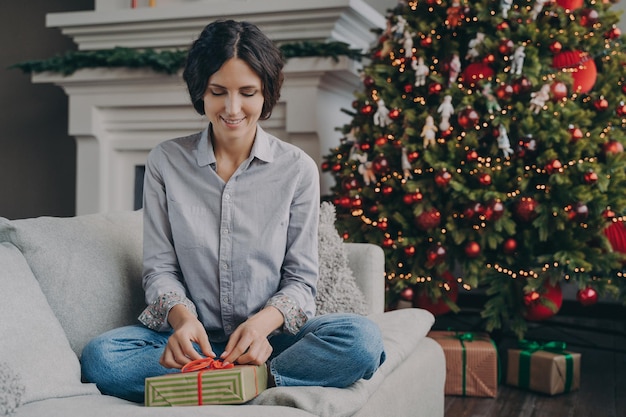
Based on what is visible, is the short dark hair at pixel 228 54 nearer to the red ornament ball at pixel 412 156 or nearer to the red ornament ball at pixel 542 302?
the red ornament ball at pixel 412 156

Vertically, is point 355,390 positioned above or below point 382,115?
below

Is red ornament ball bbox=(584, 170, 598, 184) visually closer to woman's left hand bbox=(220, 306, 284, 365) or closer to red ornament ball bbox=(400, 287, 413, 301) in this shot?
red ornament ball bbox=(400, 287, 413, 301)

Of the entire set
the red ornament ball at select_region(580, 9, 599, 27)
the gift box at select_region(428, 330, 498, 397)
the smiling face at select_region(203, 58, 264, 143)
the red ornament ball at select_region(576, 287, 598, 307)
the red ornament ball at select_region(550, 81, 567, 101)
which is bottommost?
the gift box at select_region(428, 330, 498, 397)

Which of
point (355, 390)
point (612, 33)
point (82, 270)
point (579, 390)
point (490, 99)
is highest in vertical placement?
point (612, 33)

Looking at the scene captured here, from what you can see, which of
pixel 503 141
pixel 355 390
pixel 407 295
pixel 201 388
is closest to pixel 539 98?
pixel 503 141

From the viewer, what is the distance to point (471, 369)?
2.81 m

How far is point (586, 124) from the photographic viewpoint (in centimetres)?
297

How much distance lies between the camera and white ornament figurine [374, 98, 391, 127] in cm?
312

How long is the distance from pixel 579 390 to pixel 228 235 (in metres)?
1.85

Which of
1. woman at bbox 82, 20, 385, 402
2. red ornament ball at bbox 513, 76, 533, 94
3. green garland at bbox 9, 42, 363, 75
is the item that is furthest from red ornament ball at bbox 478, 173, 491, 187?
woman at bbox 82, 20, 385, 402

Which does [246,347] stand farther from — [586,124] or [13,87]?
[13,87]

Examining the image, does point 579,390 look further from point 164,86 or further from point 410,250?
point 164,86

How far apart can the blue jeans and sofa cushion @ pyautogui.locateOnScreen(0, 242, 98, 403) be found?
4 centimetres

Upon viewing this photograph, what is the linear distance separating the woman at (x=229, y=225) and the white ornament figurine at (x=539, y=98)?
1.44 metres
